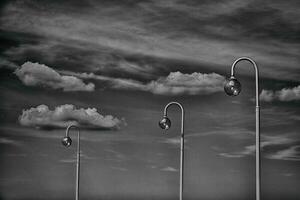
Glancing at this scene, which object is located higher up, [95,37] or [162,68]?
[95,37]

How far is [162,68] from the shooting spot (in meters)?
37.6

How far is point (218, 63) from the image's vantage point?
120 feet

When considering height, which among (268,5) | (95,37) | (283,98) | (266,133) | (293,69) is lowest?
(266,133)

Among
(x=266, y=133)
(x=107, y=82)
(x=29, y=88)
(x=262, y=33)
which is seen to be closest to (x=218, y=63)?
(x=262, y=33)

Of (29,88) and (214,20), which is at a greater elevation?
(214,20)

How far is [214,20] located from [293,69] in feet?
24.1

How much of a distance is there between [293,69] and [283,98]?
2.41 m

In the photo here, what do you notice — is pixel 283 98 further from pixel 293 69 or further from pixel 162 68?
pixel 162 68

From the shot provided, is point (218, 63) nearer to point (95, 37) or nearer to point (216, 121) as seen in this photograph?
point (216, 121)

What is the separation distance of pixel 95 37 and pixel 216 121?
39.3 feet

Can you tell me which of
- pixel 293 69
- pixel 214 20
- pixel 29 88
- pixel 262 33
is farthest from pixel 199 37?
pixel 29 88

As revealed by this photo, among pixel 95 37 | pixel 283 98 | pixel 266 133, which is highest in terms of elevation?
pixel 95 37

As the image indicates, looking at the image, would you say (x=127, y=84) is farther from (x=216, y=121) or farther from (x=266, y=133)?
(x=266, y=133)

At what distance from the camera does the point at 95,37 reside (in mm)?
37156
